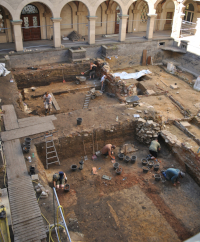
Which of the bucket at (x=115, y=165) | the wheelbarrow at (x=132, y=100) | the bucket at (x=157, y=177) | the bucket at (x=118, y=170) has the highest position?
the wheelbarrow at (x=132, y=100)

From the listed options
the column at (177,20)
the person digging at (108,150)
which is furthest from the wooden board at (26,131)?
the column at (177,20)

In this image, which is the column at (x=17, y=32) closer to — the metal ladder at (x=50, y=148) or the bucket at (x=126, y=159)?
the metal ladder at (x=50, y=148)

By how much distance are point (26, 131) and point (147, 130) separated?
580 centimetres

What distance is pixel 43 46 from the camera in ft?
64.9

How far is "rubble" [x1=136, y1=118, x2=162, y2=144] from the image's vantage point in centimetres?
1230

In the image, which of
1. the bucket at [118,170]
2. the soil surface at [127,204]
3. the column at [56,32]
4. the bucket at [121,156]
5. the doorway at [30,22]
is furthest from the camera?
the doorway at [30,22]

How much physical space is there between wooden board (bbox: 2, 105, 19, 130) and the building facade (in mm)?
6885

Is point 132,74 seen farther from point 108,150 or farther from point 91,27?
point 108,150

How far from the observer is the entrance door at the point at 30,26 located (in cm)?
2084

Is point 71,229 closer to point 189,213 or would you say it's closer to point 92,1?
point 189,213

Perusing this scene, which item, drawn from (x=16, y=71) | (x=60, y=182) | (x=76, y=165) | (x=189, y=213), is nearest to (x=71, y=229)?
(x=60, y=182)

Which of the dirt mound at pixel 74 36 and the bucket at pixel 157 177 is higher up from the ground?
the dirt mound at pixel 74 36

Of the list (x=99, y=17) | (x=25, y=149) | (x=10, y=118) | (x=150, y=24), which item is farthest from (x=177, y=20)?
(x=25, y=149)

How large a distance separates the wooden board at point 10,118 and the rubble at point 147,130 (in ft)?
19.6
